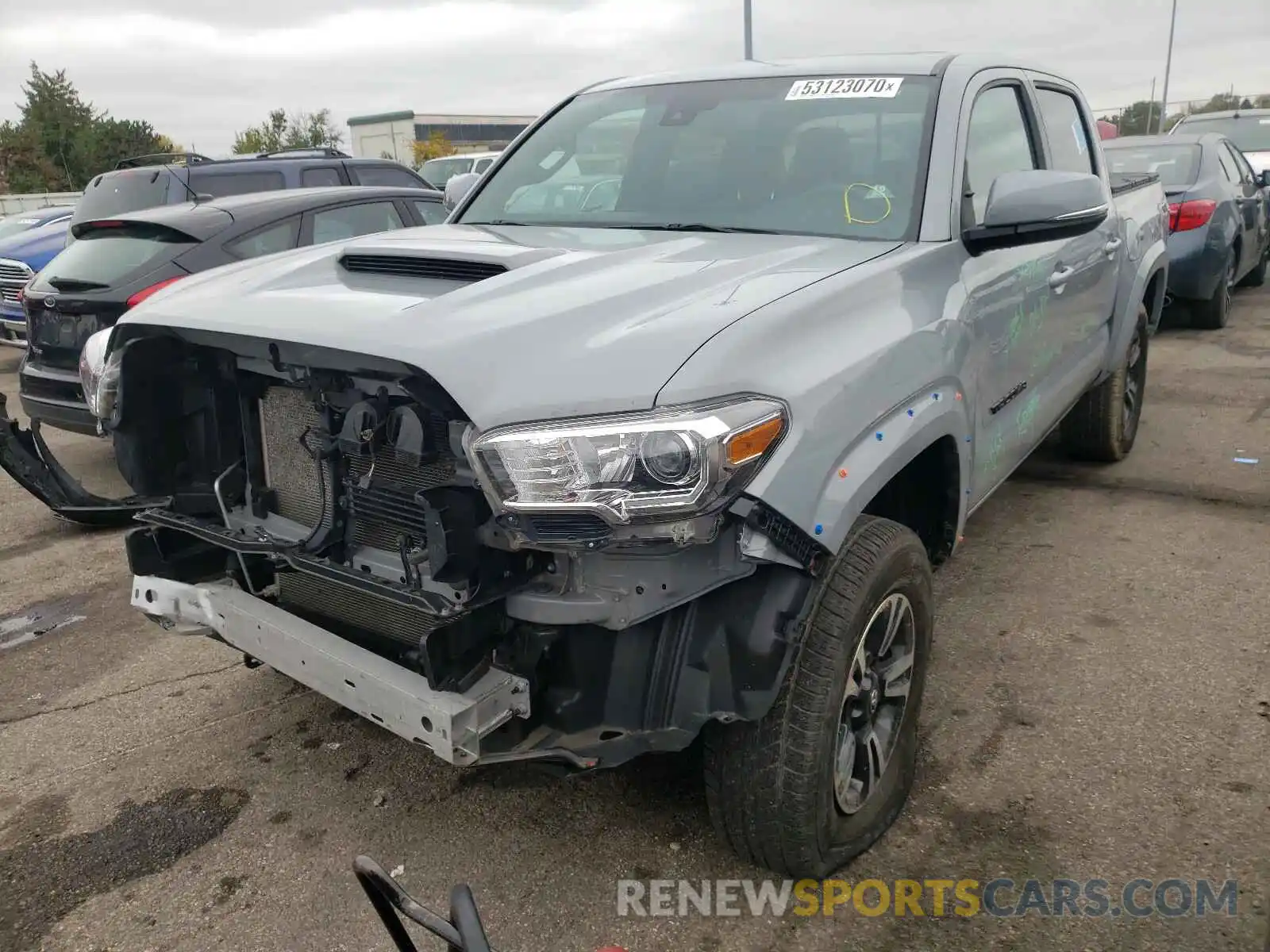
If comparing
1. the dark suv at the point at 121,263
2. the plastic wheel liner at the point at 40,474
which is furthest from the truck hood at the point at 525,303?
the dark suv at the point at 121,263

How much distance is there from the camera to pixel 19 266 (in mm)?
9570

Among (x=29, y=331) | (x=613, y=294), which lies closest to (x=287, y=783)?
(x=613, y=294)

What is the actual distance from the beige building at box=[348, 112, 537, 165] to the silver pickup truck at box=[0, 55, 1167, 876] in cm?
4004

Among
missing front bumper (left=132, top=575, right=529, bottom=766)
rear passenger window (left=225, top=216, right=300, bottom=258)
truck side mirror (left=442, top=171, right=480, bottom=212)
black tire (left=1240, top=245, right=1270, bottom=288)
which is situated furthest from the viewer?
black tire (left=1240, top=245, right=1270, bottom=288)

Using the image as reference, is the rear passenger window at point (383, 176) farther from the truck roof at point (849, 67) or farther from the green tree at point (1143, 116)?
the green tree at point (1143, 116)

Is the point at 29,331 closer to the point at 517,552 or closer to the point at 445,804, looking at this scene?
the point at 445,804

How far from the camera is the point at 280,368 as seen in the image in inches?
100

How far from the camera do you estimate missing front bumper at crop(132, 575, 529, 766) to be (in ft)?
6.81

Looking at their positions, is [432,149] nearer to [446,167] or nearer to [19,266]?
[446,167]

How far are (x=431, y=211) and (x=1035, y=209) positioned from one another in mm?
5319

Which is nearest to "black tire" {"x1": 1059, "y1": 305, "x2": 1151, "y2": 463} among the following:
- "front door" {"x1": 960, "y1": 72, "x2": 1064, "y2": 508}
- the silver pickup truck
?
"front door" {"x1": 960, "y1": 72, "x2": 1064, "y2": 508}

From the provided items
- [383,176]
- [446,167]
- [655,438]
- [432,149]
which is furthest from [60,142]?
[655,438]

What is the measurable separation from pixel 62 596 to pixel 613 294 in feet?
11.2

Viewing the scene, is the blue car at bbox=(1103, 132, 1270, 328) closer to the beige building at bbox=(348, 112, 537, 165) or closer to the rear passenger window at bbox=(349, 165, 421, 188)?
the rear passenger window at bbox=(349, 165, 421, 188)
